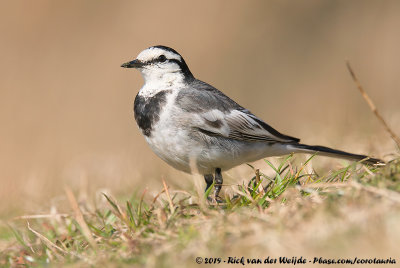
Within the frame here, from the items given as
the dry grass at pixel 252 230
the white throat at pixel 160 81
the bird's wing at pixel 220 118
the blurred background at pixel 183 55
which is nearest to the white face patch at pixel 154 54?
the white throat at pixel 160 81

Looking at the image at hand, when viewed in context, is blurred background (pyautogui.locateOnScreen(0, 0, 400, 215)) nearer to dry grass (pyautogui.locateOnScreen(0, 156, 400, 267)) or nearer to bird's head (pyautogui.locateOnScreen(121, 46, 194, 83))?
bird's head (pyautogui.locateOnScreen(121, 46, 194, 83))

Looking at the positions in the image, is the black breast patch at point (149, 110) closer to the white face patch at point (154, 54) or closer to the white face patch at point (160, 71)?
the white face patch at point (160, 71)

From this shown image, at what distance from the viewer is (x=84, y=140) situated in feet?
42.3

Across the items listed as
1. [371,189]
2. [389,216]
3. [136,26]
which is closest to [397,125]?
[371,189]

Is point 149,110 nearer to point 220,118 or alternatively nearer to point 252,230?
point 220,118

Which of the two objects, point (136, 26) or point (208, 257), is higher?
point (136, 26)

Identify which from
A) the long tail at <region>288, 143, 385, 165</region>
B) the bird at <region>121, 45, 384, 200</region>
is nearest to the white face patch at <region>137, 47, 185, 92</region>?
the bird at <region>121, 45, 384, 200</region>

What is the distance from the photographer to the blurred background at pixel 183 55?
12255mm

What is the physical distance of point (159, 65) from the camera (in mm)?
6469

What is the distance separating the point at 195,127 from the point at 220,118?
0.40m

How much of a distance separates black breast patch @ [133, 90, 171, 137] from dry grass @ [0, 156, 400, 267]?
106 centimetres

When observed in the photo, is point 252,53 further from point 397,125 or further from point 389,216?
point 389,216

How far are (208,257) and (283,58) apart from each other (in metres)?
10.9

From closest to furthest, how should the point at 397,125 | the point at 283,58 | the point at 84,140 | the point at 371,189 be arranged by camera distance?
the point at 371,189 → the point at 397,125 → the point at 84,140 → the point at 283,58
